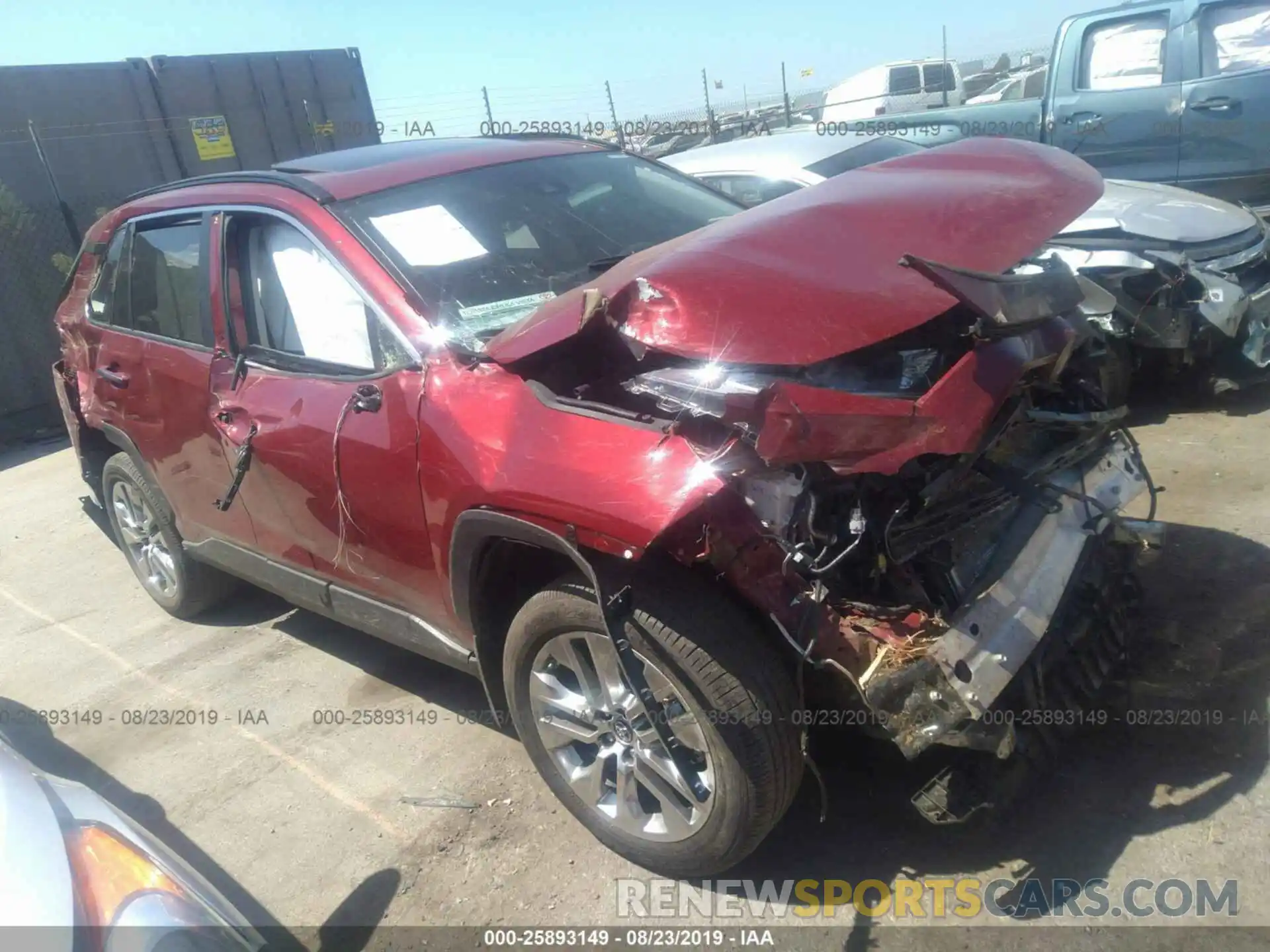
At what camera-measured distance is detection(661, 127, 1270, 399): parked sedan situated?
15.6 feet

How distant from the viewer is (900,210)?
9.27ft

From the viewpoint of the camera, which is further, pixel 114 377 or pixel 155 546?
pixel 155 546

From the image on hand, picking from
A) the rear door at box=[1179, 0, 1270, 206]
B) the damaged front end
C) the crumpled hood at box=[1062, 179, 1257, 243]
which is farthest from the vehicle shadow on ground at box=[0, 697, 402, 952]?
the rear door at box=[1179, 0, 1270, 206]

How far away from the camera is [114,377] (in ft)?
13.7

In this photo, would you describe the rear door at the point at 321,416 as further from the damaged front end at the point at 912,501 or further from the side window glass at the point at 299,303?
the damaged front end at the point at 912,501

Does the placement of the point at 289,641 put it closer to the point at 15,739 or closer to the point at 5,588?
the point at 15,739

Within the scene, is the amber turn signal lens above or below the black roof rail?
below

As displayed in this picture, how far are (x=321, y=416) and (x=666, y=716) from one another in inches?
58.1

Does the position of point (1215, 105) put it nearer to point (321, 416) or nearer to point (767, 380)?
point (767, 380)

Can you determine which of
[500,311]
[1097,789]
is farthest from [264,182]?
[1097,789]

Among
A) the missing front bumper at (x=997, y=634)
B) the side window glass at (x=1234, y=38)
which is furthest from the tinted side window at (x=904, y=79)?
the missing front bumper at (x=997, y=634)

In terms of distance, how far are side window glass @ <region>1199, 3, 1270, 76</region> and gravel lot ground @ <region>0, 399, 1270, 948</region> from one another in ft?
10.7

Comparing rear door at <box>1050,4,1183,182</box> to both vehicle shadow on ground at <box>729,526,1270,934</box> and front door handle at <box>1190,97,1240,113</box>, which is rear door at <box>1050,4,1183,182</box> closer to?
front door handle at <box>1190,97,1240,113</box>

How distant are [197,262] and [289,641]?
1.72 meters
